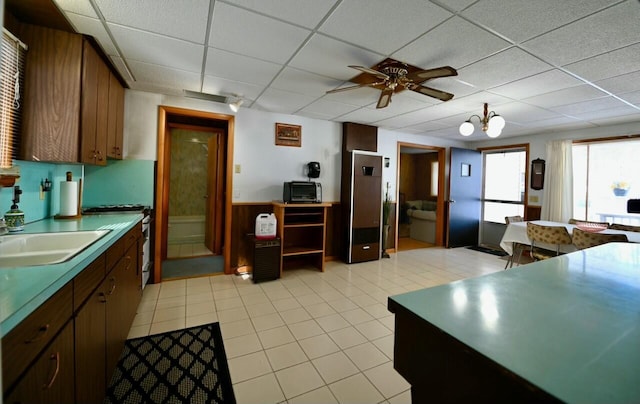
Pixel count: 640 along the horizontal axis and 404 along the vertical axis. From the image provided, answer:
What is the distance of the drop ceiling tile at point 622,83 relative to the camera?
247 centimetres

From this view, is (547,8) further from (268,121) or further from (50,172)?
(50,172)

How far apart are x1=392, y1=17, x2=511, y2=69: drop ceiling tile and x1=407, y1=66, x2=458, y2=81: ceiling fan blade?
10 centimetres

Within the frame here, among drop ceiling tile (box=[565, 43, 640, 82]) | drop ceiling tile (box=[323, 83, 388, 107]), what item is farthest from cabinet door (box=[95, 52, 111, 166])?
drop ceiling tile (box=[565, 43, 640, 82])

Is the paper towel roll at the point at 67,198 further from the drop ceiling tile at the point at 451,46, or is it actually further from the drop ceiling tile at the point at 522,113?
the drop ceiling tile at the point at 522,113

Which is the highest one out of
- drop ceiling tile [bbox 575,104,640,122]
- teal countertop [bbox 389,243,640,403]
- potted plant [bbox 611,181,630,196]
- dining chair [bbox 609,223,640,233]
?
drop ceiling tile [bbox 575,104,640,122]

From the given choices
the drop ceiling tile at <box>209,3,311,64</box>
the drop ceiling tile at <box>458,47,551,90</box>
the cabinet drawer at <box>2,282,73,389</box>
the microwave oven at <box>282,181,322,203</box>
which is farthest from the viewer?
the microwave oven at <box>282,181,322,203</box>

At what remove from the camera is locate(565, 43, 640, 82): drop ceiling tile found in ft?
6.79

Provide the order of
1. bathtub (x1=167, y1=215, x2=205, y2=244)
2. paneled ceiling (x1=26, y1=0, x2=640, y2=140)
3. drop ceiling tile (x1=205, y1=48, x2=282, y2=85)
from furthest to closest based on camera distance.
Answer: bathtub (x1=167, y1=215, x2=205, y2=244) < drop ceiling tile (x1=205, y1=48, x2=282, y2=85) < paneled ceiling (x1=26, y1=0, x2=640, y2=140)

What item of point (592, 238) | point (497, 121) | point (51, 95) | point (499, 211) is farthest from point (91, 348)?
point (499, 211)

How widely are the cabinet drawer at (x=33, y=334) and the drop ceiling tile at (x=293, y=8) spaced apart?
1767mm

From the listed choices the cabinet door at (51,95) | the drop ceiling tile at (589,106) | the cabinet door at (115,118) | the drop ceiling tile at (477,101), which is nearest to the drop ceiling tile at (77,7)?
the cabinet door at (51,95)

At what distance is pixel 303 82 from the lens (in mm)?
2852

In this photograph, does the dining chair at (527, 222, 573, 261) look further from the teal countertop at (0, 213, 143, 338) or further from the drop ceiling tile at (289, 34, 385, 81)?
the teal countertop at (0, 213, 143, 338)

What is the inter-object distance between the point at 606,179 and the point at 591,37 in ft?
12.1
